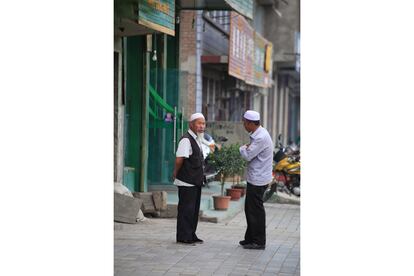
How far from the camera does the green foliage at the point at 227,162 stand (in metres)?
12.8

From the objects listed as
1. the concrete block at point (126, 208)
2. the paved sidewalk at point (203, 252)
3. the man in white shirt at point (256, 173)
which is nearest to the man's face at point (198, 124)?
the man in white shirt at point (256, 173)

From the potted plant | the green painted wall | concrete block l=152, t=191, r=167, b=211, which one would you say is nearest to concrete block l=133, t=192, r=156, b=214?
concrete block l=152, t=191, r=167, b=211

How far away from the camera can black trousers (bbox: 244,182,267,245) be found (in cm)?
908

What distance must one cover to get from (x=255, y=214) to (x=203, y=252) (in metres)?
0.79

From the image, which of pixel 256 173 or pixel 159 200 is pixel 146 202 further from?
pixel 256 173

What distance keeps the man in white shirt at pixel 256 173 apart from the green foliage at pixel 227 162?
11.8 ft

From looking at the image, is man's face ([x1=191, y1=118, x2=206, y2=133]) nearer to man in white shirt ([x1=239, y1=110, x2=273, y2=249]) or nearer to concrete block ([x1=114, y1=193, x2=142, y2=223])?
man in white shirt ([x1=239, y1=110, x2=273, y2=249])

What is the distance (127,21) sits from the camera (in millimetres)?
10414

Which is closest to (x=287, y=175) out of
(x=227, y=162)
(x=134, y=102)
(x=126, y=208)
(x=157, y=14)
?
(x=227, y=162)

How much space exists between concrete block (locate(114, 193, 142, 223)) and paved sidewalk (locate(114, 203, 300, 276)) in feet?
0.45
